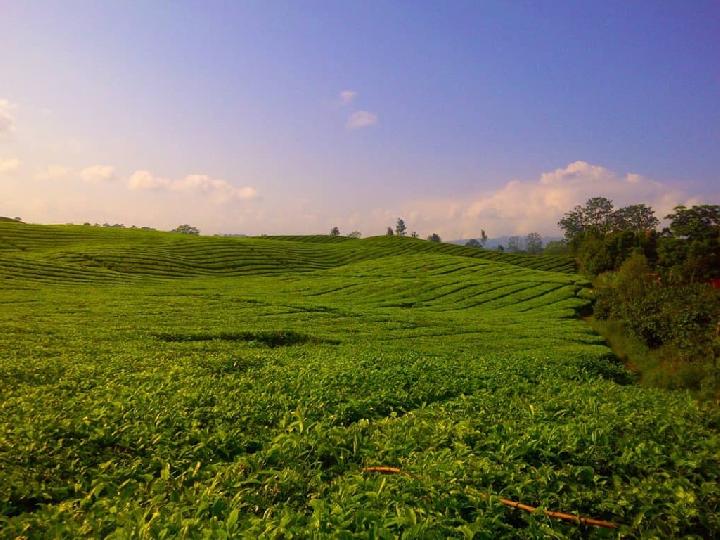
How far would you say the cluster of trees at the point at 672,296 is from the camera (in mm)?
21047

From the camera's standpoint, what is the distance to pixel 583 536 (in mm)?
4812

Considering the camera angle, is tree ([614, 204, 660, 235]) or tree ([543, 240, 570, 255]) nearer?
tree ([543, 240, 570, 255])

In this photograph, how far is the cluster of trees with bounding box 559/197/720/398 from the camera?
69.1 feet

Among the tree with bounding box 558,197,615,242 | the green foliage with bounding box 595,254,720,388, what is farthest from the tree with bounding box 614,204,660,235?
the green foliage with bounding box 595,254,720,388

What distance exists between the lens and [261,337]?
1862cm

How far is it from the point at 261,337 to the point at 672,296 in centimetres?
2500

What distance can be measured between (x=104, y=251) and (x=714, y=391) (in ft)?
180

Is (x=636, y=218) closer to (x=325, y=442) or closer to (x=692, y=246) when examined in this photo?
(x=692, y=246)

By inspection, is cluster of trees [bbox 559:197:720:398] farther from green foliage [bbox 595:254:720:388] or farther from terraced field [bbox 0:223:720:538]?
terraced field [bbox 0:223:720:538]

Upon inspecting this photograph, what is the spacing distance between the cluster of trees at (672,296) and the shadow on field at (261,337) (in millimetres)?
14867

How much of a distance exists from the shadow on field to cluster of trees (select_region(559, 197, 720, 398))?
14867mm

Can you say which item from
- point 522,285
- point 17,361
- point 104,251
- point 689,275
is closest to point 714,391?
point 17,361

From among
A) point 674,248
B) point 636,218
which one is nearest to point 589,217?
point 636,218

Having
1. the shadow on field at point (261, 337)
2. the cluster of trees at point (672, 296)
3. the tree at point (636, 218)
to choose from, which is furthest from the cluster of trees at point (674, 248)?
the tree at point (636, 218)
